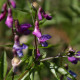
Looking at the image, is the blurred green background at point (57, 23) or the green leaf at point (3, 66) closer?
the green leaf at point (3, 66)

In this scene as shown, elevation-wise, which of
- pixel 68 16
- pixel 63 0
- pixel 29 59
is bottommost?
pixel 29 59

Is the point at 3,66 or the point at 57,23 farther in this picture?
the point at 57,23

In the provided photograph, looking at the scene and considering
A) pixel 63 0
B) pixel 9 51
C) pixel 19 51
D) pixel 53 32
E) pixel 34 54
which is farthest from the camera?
pixel 53 32

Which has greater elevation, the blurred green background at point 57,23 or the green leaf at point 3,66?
the blurred green background at point 57,23

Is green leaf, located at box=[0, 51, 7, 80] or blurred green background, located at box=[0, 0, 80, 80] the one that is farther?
blurred green background, located at box=[0, 0, 80, 80]

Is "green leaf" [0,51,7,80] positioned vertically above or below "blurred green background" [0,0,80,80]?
below

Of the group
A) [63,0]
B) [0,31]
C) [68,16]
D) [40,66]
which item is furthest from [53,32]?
[40,66]

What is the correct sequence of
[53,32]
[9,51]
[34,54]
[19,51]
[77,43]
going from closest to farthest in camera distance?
[19,51] → [34,54] → [9,51] → [77,43] → [53,32]

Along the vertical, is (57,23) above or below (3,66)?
above

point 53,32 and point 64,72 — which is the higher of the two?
point 53,32

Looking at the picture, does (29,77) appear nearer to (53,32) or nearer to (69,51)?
(69,51)

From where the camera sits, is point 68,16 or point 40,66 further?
point 68,16
